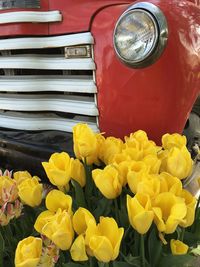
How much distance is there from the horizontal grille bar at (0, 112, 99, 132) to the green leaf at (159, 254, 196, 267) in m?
0.90

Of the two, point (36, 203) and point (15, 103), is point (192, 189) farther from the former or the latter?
point (15, 103)

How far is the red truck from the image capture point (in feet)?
5.54

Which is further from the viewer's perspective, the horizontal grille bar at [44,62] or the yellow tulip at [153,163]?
the horizontal grille bar at [44,62]

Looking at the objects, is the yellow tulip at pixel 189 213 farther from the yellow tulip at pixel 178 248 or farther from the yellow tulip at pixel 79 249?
the yellow tulip at pixel 79 249

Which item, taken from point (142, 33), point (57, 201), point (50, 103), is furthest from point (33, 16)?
point (57, 201)

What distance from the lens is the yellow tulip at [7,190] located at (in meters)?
1.36

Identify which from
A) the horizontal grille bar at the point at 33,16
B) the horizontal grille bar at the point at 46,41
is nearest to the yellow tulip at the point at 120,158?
the horizontal grille bar at the point at 46,41

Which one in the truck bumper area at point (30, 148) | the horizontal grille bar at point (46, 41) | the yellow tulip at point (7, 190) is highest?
the horizontal grille bar at point (46, 41)

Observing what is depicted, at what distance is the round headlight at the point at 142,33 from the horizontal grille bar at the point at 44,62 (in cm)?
27

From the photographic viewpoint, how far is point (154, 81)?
5.70ft

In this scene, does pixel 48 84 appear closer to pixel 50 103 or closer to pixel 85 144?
pixel 50 103

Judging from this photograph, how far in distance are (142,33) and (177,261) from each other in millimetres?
923

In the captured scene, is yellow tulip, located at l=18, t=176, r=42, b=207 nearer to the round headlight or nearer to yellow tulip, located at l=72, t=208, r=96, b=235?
yellow tulip, located at l=72, t=208, r=96, b=235

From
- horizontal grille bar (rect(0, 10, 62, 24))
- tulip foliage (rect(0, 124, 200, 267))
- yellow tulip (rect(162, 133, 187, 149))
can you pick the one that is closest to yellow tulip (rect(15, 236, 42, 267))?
tulip foliage (rect(0, 124, 200, 267))
